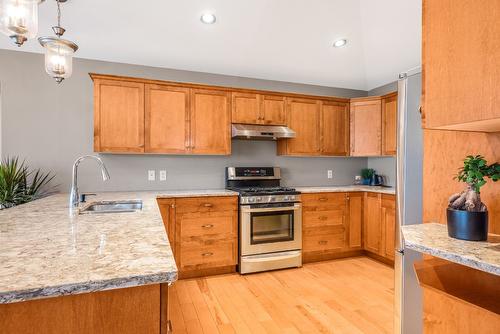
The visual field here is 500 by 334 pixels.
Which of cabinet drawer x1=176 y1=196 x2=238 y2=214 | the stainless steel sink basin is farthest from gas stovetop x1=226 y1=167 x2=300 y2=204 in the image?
the stainless steel sink basin

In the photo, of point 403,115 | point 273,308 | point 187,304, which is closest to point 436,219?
point 403,115

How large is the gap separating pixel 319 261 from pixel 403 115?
2473 mm

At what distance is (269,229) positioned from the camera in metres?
3.51

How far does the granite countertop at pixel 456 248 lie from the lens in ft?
2.81

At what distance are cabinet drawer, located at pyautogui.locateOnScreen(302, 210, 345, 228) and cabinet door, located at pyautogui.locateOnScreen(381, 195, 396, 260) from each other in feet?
1.70

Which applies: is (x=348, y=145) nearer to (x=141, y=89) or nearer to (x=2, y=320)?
(x=141, y=89)

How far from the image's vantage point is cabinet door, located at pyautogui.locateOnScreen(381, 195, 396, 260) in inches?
136

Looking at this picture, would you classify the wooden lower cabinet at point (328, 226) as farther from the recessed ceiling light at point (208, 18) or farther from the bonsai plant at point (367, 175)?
the recessed ceiling light at point (208, 18)

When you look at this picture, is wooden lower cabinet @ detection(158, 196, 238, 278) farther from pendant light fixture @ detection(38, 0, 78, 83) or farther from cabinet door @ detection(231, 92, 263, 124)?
pendant light fixture @ detection(38, 0, 78, 83)

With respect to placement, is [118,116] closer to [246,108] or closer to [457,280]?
[246,108]

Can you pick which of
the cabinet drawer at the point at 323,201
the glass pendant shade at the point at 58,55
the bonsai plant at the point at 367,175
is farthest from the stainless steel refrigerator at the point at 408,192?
the bonsai plant at the point at 367,175

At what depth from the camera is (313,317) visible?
7.85 feet

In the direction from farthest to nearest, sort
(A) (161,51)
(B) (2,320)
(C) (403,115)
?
(A) (161,51), (C) (403,115), (B) (2,320)

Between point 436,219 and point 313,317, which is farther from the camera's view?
point 313,317
